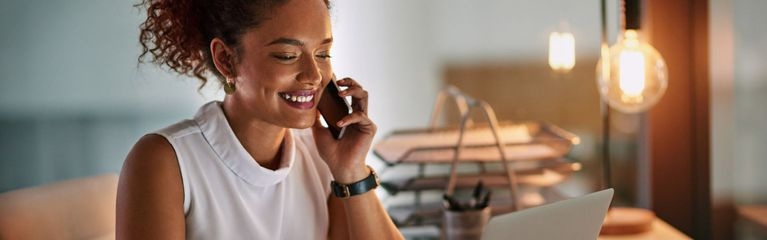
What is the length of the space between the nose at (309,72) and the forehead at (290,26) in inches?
1.2

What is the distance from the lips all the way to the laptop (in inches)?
19.5

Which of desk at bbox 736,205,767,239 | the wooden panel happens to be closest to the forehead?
the wooden panel

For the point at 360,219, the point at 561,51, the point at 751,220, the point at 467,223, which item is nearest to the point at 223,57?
the point at 360,219

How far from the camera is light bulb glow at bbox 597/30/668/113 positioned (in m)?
2.49

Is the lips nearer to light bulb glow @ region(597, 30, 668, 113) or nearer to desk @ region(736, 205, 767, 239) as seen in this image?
light bulb glow @ region(597, 30, 668, 113)

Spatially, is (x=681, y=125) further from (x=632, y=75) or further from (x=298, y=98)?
(x=298, y=98)

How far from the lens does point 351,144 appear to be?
5.67 ft

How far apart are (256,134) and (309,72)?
6.9 inches

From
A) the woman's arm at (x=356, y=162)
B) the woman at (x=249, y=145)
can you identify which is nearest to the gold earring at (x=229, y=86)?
the woman at (x=249, y=145)

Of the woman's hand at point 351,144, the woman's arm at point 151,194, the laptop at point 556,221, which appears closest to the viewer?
the laptop at point 556,221

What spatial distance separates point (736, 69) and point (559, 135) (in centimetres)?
53

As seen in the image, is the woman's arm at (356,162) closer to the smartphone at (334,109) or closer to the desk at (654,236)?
the smartphone at (334,109)

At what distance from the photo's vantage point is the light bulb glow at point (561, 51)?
282cm

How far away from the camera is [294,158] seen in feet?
5.74
